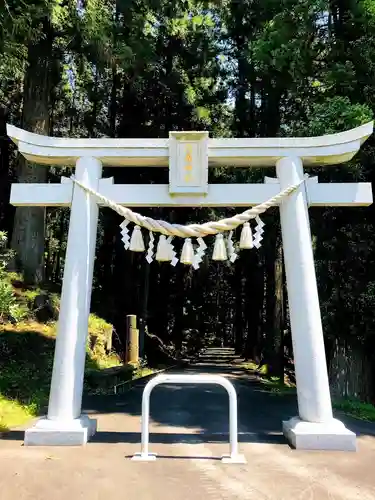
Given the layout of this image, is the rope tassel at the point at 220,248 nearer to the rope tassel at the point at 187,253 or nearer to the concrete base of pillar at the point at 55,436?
the rope tassel at the point at 187,253

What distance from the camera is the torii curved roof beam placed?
554 centimetres

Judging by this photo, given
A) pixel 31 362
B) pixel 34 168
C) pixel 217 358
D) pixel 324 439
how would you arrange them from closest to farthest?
pixel 324 439
pixel 31 362
pixel 34 168
pixel 217 358

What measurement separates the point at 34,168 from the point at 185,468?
9.20 metres

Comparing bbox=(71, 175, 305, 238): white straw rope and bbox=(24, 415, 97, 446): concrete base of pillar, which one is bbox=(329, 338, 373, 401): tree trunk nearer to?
bbox=(71, 175, 305, 238): white straw rope

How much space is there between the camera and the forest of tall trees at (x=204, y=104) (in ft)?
28.9

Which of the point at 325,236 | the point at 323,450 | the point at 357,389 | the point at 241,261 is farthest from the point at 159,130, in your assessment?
the point at 323,450

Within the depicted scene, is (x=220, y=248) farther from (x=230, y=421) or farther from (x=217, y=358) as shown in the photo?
(x=217, y=358)

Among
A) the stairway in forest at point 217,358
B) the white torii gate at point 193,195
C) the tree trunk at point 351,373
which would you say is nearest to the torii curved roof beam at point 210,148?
the white torii gate at point 193,195

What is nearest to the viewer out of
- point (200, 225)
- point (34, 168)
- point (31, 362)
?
point (200, 225)

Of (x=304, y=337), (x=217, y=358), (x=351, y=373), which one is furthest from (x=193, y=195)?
(x=217, y=358)

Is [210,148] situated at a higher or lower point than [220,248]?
higher

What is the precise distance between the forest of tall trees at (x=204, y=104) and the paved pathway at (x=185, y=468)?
370 centimetres

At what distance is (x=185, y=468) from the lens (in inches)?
164

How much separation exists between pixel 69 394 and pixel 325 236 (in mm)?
6289
